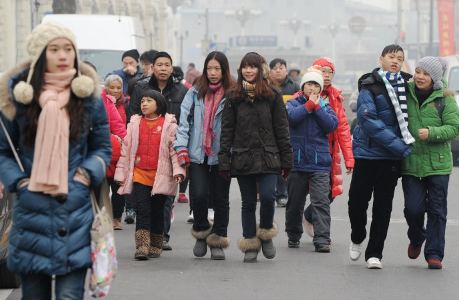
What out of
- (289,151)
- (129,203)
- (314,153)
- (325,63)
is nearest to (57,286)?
(289,151)

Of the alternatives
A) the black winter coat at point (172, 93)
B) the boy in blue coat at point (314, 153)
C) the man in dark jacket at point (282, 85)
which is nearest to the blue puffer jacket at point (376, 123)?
the boy in blue coat at point (314, 153)

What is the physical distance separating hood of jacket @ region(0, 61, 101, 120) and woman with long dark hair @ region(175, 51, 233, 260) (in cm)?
470

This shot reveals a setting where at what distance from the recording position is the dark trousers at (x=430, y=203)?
11.3 metres

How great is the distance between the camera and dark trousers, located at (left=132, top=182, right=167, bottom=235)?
1205 cm

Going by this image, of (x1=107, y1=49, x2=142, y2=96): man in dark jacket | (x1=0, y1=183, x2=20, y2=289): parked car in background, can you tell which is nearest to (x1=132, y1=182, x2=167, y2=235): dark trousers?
(x1=0, y1=183, x2=20, y2=289): parked car in background

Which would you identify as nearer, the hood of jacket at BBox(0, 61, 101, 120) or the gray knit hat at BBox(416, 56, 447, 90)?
the hood of jacket at BBox(0, 61, 101, 120)

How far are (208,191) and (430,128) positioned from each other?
197cm

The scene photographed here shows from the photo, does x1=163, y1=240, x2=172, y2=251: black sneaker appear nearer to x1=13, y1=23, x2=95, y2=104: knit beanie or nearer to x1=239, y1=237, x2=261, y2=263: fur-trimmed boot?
x1=239, y1=237, x2=261, y2=263: fur-trimmed boot

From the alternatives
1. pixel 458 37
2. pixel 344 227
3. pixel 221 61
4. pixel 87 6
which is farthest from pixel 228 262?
pixel 458 37

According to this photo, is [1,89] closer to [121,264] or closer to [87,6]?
[121,264]

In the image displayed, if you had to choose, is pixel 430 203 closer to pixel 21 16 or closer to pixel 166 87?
pixel 166 87

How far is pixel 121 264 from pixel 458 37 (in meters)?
68.8

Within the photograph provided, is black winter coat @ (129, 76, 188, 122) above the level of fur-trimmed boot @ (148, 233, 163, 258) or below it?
above

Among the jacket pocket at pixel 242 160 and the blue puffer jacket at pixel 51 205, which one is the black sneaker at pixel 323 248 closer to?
the jacket pocket at pixel 242 160
